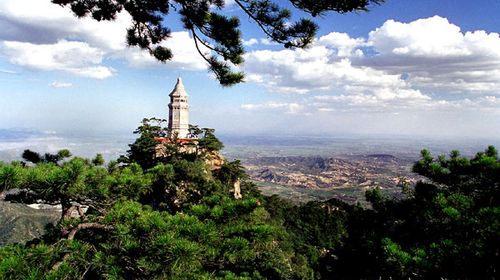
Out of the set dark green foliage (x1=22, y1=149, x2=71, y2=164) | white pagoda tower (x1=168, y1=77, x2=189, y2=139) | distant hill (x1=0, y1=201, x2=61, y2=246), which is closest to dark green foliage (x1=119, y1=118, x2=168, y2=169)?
white pagoda tower (x1=168, y1=77, x2=189, y2=139)

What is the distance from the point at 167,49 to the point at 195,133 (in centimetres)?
2031

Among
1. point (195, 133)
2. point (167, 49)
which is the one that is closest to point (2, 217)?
point (195, 133)

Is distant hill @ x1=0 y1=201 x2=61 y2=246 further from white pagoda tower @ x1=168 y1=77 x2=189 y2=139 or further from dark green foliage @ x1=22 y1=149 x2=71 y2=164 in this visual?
dark green foliage @ x1=22 y1=149 x2=71 y2=164

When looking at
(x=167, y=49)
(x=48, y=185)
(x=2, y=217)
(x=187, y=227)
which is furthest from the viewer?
(x=2, y=217)

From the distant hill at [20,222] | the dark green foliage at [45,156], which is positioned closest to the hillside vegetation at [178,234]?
the dark green foliage at [45,156]

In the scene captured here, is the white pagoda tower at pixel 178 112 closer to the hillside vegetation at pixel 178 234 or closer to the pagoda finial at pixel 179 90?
the pagoda finial at pixel 179 90

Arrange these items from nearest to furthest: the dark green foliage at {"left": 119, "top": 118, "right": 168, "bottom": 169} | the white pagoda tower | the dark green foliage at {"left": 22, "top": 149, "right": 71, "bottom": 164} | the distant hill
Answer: the dark green foliage at {"left": 22, "top": 149, "right": 71, "bottom": 164} < the dark green foliage at {"left": 119, "top": 118, "right": 168, "bottom": 169} < the white pagoda tower < the distant hill

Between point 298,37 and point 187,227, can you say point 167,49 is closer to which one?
point 298,37

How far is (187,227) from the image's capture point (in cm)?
331

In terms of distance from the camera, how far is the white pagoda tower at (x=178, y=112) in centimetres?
3009

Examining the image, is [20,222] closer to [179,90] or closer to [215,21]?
[179,90]

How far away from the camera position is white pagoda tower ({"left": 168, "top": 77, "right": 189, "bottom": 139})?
30.1 meters

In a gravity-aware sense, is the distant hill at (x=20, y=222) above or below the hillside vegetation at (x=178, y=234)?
below

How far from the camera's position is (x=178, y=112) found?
30172 mm
